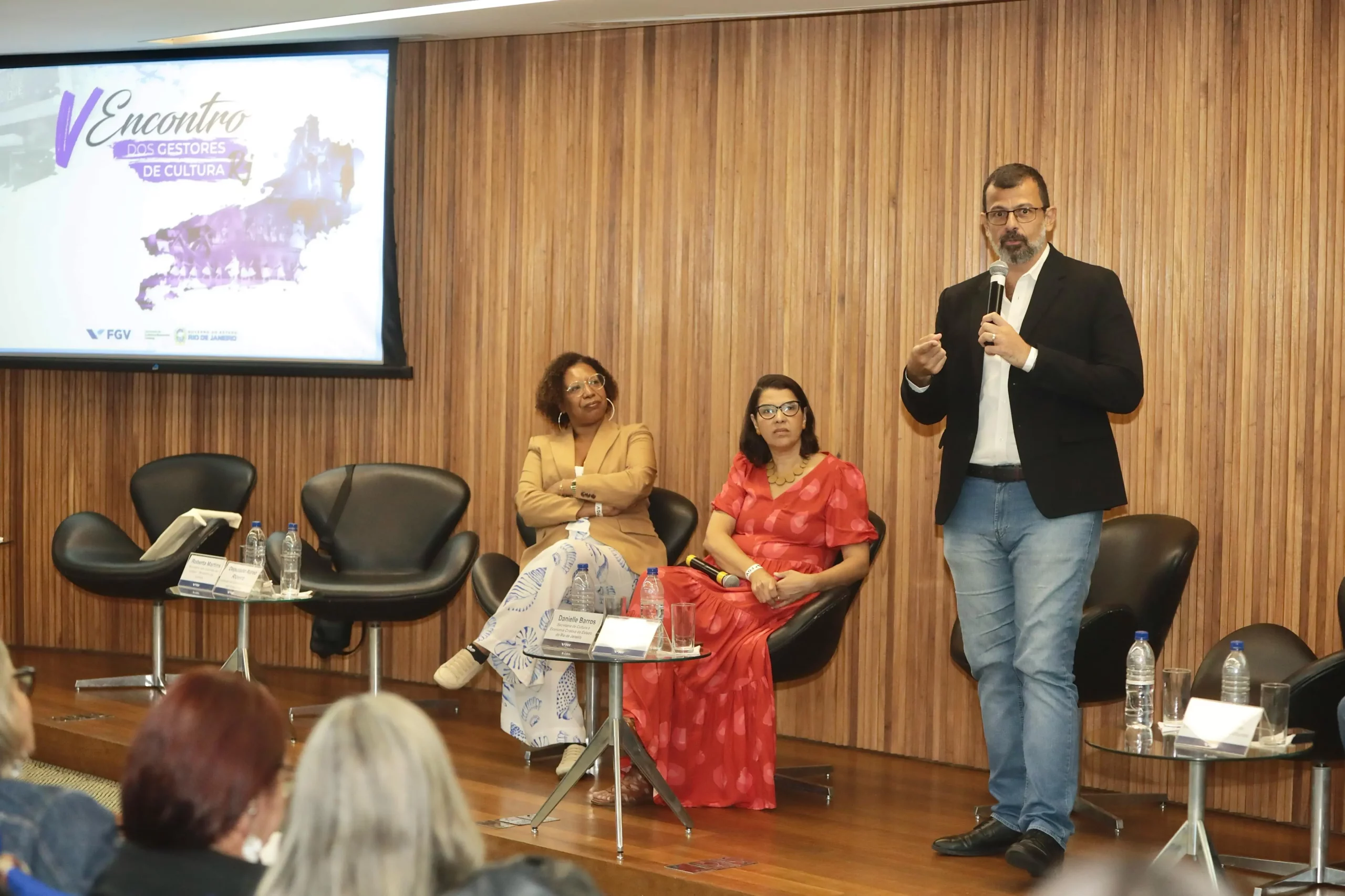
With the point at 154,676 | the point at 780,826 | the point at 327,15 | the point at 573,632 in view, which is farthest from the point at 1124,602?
the point at 327,15

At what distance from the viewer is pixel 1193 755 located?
3100mm

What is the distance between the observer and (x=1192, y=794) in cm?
329

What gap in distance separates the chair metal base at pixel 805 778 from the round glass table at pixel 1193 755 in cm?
150

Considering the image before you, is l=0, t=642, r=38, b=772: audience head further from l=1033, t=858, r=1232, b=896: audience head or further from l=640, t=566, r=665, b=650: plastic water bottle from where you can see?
l=640, t=566, r=665, b=650: plastic water bottle

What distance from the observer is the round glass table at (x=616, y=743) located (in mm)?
3947

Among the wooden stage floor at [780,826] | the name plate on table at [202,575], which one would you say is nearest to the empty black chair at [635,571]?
the wooden stage floor at [780,826]

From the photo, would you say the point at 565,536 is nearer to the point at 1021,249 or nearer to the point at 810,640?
the point at 810,640

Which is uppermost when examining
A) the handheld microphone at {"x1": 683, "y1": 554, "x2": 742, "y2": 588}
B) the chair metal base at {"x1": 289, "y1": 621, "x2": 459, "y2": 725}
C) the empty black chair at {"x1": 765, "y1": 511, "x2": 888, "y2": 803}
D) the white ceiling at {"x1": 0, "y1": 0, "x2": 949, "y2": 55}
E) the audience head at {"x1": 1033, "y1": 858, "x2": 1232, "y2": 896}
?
the white ceiling at {"x1": 0, "y1": 0, "x2": 949, "y2": 55}

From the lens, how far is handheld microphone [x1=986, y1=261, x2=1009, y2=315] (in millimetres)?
3561

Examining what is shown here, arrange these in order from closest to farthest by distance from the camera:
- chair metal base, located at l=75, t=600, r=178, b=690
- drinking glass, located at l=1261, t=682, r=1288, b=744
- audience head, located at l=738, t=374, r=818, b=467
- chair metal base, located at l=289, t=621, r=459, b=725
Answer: drinking glass, located at l=1261, t=682, r=1288, b=744 < audience head, located at l=738, t=374, r=818, b=467 < chair metal base, located at l=289, t=621, r=459, b=725 < chair metal base, located at l=75, t=600, r=178, b=690

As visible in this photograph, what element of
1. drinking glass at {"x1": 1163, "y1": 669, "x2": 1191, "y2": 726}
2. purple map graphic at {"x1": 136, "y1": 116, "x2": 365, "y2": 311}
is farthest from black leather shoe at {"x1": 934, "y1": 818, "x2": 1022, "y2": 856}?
purple map graphic at {"x1": 136, "y1": 116, "x2": 365, "y2": 311}

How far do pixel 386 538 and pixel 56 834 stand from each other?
417 centimetres

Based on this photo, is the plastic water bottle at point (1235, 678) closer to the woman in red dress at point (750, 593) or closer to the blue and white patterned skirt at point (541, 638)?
the woman in red dress at point (750, 593)

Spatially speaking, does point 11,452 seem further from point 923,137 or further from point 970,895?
point 970,895
